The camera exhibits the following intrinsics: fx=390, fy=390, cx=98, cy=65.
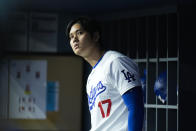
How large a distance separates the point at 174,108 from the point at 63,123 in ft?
5.43

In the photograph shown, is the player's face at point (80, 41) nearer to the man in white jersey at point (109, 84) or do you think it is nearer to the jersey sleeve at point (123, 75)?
the man in white jersey at point (109, 84)

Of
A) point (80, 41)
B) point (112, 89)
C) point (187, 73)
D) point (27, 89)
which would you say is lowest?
point (27, 89)

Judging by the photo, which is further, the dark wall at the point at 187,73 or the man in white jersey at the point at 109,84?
the dark wall at the point at 187,73

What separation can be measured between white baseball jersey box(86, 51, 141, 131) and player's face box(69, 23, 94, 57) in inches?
4.2

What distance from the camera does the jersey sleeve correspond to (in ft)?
5.83

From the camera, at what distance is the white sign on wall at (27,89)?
17.7 feet

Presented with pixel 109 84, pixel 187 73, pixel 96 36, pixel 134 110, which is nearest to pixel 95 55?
pixel 96 36

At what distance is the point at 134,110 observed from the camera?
171 cm

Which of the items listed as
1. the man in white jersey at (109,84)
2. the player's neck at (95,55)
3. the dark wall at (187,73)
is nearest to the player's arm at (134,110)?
the man in white jersey at (109,84)

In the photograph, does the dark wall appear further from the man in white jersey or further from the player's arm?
the player's arm

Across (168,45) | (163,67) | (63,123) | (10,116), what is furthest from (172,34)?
(10,116)

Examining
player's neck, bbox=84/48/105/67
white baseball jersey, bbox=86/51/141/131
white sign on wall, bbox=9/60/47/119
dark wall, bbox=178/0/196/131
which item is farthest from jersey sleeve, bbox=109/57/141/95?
white sign on wall, bbox=9/60/47/119

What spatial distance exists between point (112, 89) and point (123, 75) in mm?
109

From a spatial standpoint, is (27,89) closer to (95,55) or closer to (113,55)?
(95,55)
